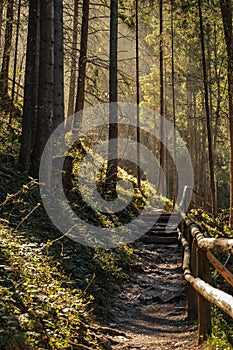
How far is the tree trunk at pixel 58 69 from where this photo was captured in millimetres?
12211

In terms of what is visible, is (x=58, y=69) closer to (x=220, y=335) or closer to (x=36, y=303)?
(x=36, y=303)

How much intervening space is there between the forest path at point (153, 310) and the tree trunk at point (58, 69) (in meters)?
4.19

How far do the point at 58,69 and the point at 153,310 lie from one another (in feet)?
23.7

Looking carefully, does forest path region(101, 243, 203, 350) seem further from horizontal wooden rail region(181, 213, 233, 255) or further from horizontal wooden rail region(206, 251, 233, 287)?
horizontal wooden rail region(181, 213, 233, 255)

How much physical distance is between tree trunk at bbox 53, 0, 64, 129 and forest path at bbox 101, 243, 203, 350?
4.19m

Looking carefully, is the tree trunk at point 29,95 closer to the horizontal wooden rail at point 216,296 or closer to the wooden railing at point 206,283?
the wooden railing at point 206,283

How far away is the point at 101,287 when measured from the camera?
7.69 meters

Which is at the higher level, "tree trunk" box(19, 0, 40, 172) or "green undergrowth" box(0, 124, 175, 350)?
"tree trunk" box(19, 0, 40, 172)

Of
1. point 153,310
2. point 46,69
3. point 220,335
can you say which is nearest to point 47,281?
point 220,335

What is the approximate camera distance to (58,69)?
12398 millimetres

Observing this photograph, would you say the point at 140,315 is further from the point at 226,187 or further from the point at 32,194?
the point at 226,187

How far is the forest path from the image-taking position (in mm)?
5777

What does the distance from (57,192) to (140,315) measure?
497 cm

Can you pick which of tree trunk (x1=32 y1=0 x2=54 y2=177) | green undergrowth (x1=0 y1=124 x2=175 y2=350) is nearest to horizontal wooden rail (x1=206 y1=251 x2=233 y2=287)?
green undergrowth (x1=0 y1=124 x2=175 y2=350)
